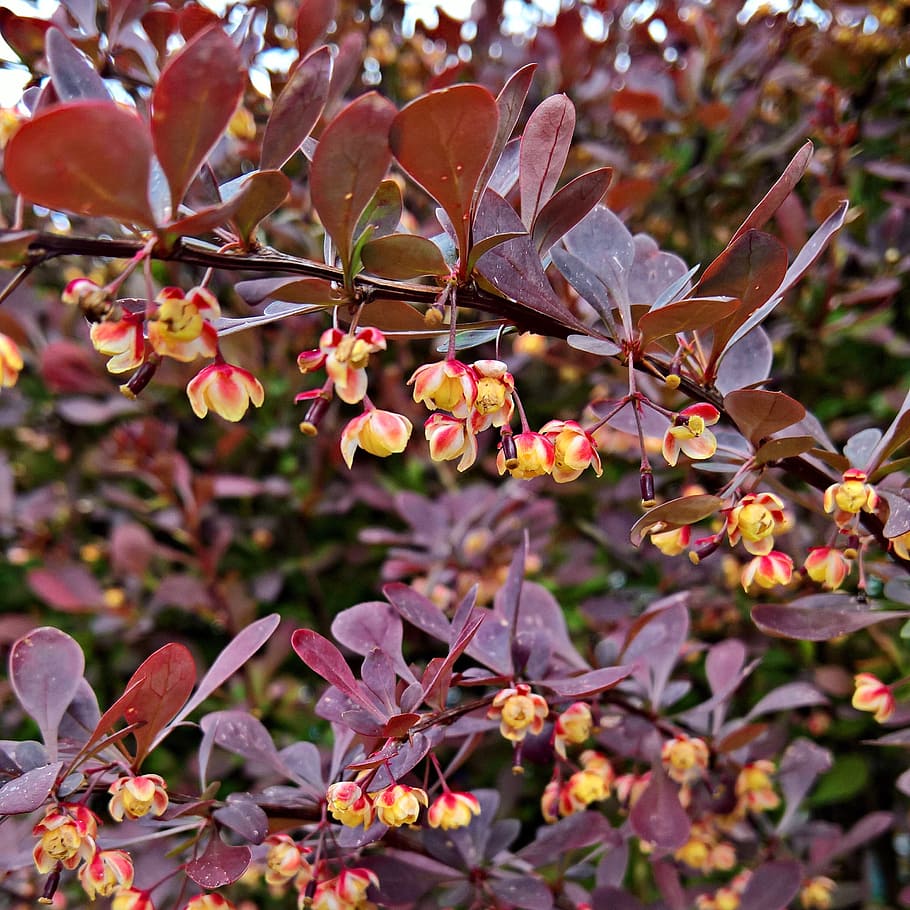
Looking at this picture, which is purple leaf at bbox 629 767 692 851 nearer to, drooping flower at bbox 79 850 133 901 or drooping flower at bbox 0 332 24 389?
drooping flower at bbox 79 850 133 901

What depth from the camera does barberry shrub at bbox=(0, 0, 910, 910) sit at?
58cm

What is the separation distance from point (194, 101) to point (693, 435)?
0.42m

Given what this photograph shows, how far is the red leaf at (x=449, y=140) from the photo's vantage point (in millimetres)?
504

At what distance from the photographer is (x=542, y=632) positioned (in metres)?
0.86

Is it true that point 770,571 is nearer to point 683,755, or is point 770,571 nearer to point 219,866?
point 683,755

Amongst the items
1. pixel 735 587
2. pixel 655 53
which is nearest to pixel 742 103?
pixel 655 53

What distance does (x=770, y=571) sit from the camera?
727 mm

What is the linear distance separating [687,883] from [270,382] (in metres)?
1.27

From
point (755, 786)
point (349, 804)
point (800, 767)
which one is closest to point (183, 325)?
point (349, 804)

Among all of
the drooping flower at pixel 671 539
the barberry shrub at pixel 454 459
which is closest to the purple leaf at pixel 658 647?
the barberry shrub at pixel 454 459

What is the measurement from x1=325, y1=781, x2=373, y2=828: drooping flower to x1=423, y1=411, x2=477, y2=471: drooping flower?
0.27 metres

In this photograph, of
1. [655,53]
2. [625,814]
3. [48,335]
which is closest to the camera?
[625,814]

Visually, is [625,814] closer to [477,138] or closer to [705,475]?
[705,475]

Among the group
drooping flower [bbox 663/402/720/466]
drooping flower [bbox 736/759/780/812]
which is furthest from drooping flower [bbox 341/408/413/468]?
drooping flower [bbox 736/759/780/812]
